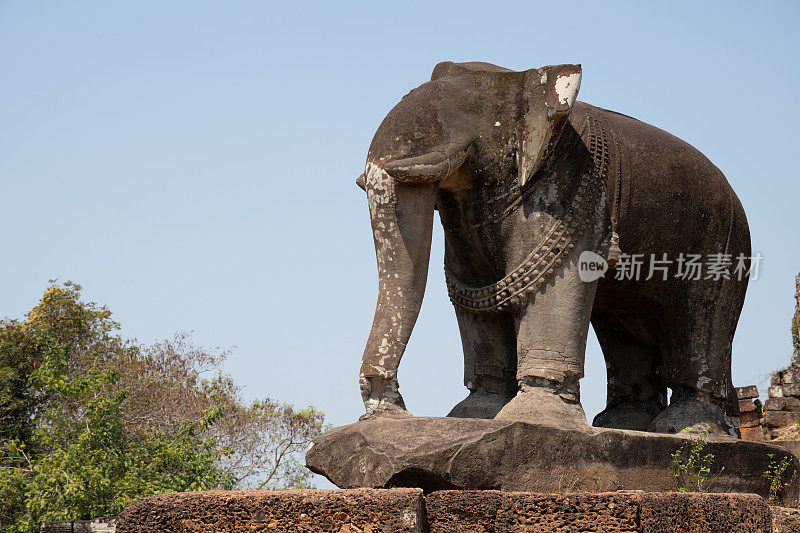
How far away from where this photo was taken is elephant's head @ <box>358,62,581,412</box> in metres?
4.67

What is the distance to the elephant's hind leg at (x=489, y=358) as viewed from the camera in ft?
17.1

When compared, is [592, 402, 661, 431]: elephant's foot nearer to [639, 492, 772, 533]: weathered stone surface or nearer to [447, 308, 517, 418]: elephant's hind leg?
[447, 308, 517, 418]: elephant's hind leg

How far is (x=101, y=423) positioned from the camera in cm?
1190

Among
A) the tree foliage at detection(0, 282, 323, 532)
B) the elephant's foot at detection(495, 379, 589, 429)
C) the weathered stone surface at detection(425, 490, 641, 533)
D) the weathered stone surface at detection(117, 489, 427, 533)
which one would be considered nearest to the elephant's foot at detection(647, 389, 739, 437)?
the elephant's foot at detection(495, 379, 589, 429)

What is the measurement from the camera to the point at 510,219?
4863 millimetres

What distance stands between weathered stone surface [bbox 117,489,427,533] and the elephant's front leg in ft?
3.07

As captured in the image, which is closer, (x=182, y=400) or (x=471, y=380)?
(x=471, y=380)

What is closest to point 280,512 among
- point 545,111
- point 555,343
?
point 555,343

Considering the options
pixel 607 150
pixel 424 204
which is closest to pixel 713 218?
pixel 607 150

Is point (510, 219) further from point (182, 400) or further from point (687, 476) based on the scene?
point (182, 400)

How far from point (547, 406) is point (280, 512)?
1342 millimetres

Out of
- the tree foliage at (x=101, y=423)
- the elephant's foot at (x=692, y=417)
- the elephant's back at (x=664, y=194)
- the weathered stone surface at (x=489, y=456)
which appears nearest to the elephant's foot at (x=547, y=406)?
the weathered stone surface at (x=489, y=456)

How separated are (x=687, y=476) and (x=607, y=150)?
1.67m

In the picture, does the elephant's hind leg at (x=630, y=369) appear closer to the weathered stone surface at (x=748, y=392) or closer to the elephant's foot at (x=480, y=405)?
the elephant's foot at (x=480, y=405)
